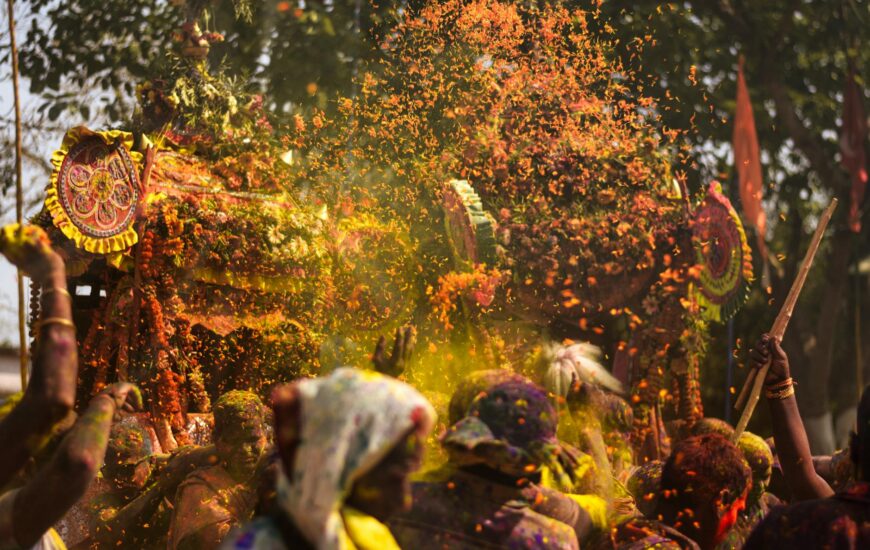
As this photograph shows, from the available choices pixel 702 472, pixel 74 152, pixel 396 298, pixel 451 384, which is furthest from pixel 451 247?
pixel 702 472

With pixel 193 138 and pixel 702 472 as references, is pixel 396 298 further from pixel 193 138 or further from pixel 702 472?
pixel 702 472

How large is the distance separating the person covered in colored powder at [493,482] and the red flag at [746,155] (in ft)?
37.2

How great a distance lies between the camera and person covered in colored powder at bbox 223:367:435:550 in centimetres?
228

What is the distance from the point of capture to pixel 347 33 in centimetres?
1454

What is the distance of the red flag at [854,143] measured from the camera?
1343cm

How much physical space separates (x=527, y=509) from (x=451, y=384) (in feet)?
19.1

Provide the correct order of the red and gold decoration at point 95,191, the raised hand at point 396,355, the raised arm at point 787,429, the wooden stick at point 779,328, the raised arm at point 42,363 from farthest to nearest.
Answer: the red and gold decoration at point 95,191 → the wooden stick at point 779,328 → the raised arm at point 787,429 → the raised hand at point 396,355 → the raised arm at point 42,363

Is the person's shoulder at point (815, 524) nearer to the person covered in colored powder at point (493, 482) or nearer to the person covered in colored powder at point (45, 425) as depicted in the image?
the person covered in colored powder at point (493, 482)

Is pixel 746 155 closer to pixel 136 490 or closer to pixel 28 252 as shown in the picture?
pixel 136 490

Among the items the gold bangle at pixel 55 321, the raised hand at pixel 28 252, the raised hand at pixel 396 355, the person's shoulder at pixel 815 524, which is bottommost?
the person's shoulder at pixel 815 524

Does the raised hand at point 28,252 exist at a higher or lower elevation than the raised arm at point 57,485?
higher

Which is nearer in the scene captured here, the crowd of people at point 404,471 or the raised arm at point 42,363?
the crowd of people at point 404,471

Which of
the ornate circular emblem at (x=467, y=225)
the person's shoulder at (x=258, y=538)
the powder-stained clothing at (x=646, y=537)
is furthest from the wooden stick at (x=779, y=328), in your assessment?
the ornate circular emblem at (x=467, y=225)

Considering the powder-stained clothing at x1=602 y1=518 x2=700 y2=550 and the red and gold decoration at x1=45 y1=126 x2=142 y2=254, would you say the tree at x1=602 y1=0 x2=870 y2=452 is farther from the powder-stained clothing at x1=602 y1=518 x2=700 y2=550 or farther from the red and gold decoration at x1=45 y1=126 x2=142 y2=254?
the powder-stained clothing at x1=602 y1=518 x2=700 y2=550
